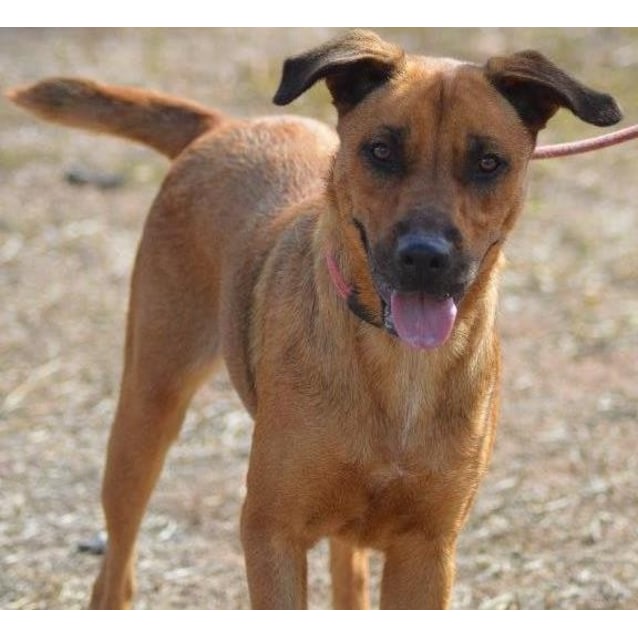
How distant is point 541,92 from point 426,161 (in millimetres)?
529

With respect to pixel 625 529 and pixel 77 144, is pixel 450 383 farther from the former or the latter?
pixel 77 144

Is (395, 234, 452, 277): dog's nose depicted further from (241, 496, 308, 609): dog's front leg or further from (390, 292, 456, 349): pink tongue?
(241, 496, 308, 609): dog's front leg

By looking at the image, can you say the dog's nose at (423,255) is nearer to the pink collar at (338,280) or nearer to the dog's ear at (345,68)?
the pink collar at (338,280)

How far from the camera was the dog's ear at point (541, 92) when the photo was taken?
473cm

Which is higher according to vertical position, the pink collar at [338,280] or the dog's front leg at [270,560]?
the pink collar at [338,280]

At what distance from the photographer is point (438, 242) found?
4.53 m

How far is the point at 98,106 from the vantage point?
654 centimetres

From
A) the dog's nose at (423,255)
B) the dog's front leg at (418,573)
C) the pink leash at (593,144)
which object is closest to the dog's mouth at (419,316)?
the dog's nose at (423,255)

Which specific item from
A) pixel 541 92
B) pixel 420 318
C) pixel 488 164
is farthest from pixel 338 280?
pixel 541 92

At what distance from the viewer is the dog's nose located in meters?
4.51

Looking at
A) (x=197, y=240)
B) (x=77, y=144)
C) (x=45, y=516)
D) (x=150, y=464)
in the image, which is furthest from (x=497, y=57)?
(x=77, y=144)

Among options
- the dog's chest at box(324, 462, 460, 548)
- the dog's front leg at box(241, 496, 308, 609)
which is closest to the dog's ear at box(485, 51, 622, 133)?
the dog's chest at box(324, 462, 460, 548)

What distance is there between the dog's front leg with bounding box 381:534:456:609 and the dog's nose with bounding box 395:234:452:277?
1.05 m

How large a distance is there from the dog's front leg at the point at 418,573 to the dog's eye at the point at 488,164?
1256 millimetres
